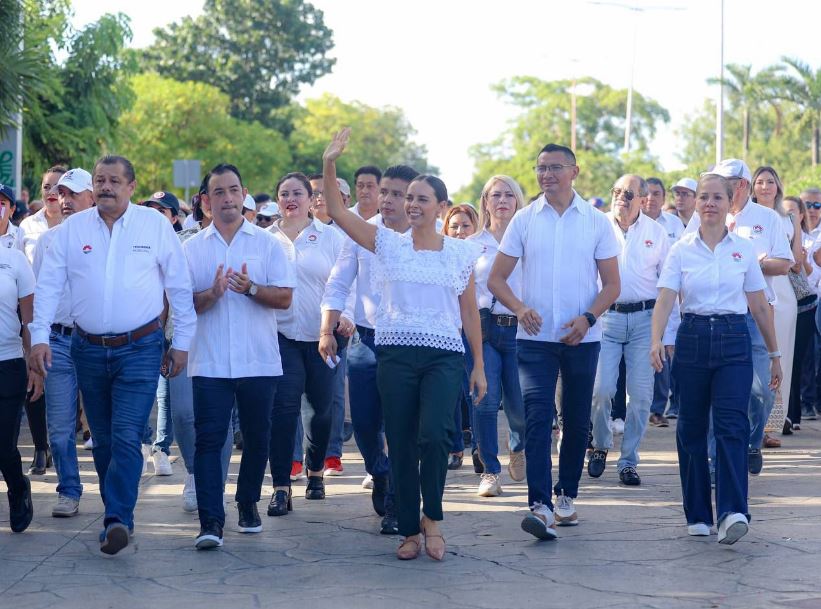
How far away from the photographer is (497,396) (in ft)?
33.3

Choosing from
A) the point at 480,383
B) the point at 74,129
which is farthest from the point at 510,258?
the point at 74,129

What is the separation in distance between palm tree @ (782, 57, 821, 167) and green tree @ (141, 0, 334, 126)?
22219 mm

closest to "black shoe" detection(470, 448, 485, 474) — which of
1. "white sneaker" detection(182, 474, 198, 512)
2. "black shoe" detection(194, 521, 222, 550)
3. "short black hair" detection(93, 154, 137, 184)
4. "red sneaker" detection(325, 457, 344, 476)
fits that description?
"red sneaker" detection(325, 457, 344, 476)

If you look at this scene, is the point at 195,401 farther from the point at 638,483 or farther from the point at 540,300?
the point at 638,483

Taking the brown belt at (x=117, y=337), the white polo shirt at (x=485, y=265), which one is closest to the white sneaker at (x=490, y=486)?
the white polo shirt at (x=485, y=265)

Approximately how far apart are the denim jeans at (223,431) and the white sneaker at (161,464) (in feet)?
8.38

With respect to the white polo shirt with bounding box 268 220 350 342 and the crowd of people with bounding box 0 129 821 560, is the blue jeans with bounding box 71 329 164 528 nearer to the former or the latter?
the crowd of people with bounding box 0 129 821 560

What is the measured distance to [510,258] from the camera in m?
8.40

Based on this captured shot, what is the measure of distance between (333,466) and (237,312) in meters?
3.04

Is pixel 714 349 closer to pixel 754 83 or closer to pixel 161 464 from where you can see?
pixel 161 464

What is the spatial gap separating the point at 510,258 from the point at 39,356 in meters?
2.68

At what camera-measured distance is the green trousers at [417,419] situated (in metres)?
7.52

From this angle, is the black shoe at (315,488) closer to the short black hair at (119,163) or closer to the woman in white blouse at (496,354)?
the woman in white blouse at (496,354)

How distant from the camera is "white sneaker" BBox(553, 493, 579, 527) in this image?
842cm
